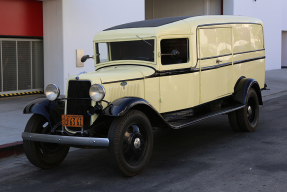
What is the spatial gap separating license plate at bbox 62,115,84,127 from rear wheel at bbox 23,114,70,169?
0.45 meters

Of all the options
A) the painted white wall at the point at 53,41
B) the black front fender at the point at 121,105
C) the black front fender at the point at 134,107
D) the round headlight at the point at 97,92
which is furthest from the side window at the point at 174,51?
the painted white wall at the point at 53,41

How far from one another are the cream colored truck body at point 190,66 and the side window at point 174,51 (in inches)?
3.0

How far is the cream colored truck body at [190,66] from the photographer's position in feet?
19.2

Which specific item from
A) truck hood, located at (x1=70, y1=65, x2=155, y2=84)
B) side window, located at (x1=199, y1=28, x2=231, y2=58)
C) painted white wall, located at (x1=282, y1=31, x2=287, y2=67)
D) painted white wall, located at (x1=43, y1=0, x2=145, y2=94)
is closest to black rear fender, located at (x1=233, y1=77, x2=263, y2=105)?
side window, located at (x1=199, y1=28, x2=231, y2=58)

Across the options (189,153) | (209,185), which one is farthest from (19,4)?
(209,185)

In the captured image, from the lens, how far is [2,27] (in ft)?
40.8

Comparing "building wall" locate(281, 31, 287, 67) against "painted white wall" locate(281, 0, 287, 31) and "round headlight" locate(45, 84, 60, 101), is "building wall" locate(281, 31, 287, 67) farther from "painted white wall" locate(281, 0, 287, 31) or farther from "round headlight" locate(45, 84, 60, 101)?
"round headlight" locate(45, 84, 60, 101)

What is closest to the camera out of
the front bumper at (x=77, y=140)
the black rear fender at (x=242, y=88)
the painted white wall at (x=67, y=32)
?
the front bumper at (x=77, y=140)

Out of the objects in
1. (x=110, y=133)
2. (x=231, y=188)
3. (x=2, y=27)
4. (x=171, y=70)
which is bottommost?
(x=231, y=188)

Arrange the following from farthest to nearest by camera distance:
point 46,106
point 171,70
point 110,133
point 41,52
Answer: point 41,52 < point 171,70 < point 46,106 < point 110,133

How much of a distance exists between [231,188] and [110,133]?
64.4 inches

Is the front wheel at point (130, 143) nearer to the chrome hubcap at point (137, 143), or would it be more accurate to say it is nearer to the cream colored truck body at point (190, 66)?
the chrome hubcap at point (137, 143)

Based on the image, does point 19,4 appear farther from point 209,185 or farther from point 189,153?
point 209,185

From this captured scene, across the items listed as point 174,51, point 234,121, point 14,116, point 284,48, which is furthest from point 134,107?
point 284,48
